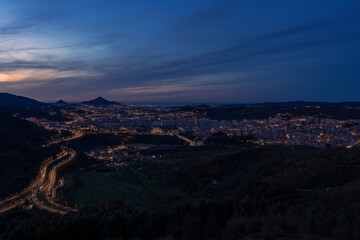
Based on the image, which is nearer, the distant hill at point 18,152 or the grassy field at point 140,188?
the grassy field at point 140,188

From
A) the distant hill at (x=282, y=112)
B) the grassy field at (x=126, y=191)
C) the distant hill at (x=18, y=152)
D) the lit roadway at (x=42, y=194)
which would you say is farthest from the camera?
the distant hill at (x=282, y=112)

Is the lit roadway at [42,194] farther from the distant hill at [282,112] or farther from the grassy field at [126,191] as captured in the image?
the distant hill at [282,112]

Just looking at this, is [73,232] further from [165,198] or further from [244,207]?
[165,198]

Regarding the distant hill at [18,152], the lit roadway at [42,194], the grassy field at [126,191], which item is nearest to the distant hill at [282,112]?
the distant hill at [18,152]

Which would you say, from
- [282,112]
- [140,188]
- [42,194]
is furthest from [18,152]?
[282,112]

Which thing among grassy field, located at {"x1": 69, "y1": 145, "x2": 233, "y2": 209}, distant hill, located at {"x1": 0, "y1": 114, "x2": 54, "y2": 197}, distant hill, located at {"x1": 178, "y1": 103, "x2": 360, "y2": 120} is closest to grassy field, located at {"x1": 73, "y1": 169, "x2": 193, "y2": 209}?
grassy field, located at {"x1": 69, "y1": 145, "x2": 233, "y2": 209}

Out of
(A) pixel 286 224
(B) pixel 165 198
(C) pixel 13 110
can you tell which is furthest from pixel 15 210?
(C) pixel 13 110
